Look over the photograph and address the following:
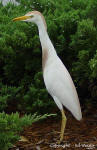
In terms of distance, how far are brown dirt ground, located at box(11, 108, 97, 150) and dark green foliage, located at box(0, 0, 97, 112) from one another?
0.71 feet

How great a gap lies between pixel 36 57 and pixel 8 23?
0.63m

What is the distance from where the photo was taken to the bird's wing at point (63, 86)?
4168 mm

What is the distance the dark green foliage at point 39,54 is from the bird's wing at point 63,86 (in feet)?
1.05

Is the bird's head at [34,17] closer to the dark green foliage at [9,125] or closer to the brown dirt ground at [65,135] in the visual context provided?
the brown dirt ground at [65,135]

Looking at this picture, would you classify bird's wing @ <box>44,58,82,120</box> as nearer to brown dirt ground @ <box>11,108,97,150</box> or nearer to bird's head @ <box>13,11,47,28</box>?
brown dirt ground @ <box>11,108,97,150</box>

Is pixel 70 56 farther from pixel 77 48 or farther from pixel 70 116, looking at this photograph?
pixel 70 116

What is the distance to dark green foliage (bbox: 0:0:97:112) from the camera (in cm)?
459

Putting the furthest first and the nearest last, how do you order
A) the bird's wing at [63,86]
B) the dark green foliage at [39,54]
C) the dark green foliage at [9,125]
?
the dark green foliage at [39,54]
the bird's wing at [63,86]
the dark green foliage at [9,125]

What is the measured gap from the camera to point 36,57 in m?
4.98

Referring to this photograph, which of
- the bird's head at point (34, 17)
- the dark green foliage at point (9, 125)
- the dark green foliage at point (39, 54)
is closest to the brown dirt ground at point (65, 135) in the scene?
the dark green foliage at point (39, 54)

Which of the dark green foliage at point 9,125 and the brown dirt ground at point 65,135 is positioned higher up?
the dark green foliage at point 9,125

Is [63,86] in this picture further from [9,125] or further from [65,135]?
[9,125]

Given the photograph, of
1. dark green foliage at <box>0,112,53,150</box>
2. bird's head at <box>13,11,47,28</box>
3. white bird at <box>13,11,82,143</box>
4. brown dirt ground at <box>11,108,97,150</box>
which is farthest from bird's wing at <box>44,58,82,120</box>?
dark green foliage at <box>0,112,53,150</box>

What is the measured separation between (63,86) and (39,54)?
2.93 ft
